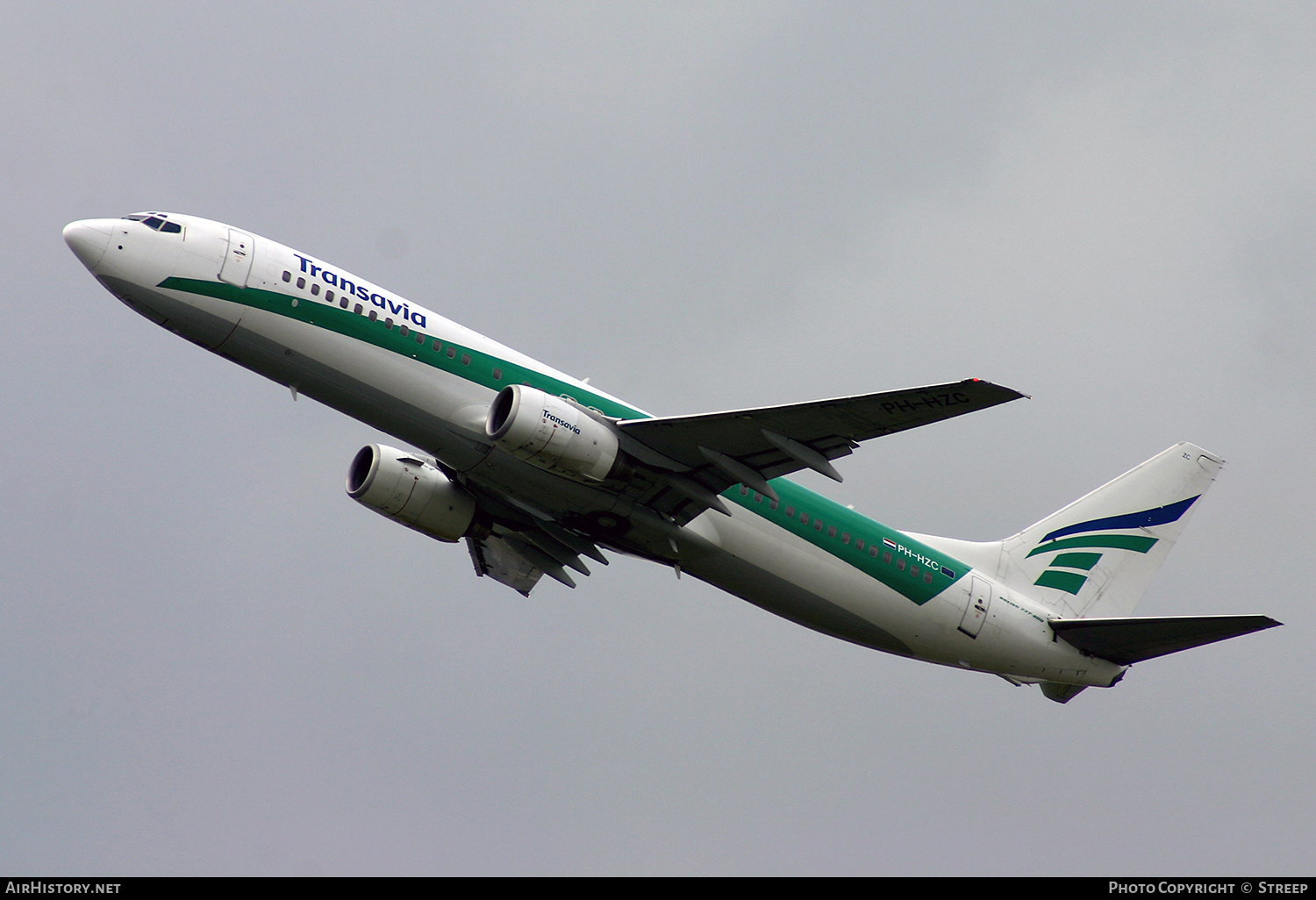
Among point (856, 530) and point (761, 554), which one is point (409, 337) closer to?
point (761, 554)

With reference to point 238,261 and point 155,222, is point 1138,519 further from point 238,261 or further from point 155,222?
point 155,222

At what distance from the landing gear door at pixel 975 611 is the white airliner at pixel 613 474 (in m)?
0.05

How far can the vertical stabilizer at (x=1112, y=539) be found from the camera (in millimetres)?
39281

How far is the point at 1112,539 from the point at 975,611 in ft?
23.5

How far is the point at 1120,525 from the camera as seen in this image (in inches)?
1606

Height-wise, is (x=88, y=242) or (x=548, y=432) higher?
(x=88, y=242)

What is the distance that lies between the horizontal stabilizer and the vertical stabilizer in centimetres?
202

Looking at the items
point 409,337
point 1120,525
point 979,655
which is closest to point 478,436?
point 409,337

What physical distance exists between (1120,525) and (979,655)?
25.5ft

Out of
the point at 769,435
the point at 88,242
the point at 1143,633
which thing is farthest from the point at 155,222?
the point at 1143,633

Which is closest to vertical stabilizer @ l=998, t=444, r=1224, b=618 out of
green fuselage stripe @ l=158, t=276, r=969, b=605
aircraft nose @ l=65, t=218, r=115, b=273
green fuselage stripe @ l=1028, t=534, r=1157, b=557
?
green fuselage stripe @ l=1028, t=534, r=1157, b=557

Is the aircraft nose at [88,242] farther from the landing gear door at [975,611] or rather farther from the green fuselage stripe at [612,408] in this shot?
the landing gear door at [975,611]

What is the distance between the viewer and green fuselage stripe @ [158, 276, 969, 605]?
29.8 metres

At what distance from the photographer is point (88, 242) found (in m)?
29.1
